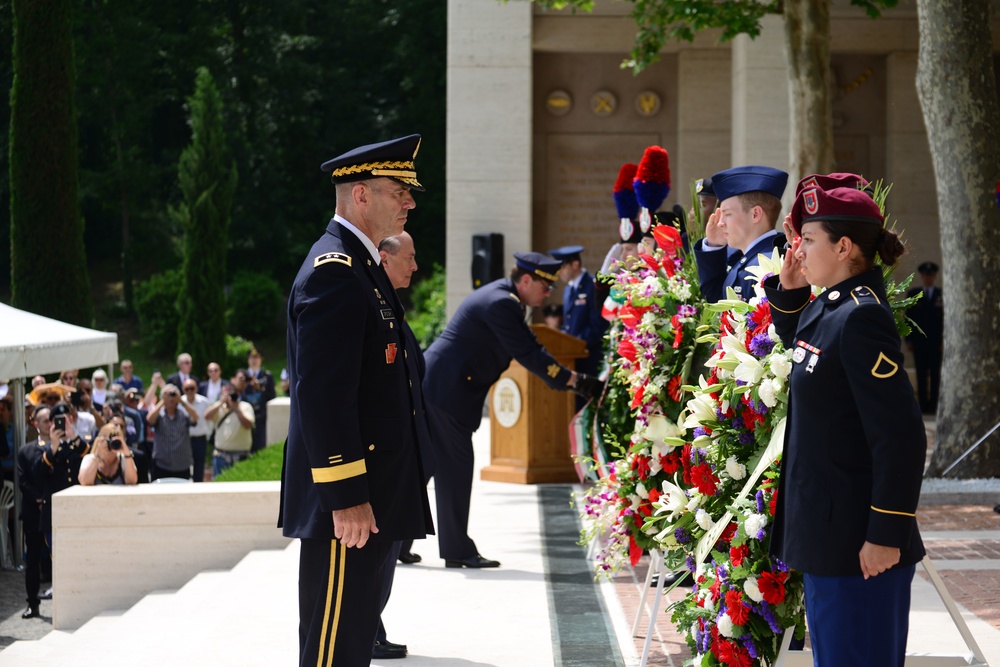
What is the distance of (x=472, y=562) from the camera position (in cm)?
834

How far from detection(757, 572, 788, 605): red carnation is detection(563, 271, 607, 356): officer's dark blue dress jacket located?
8.95 meters

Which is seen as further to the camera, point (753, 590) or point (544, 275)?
point (544, 275)

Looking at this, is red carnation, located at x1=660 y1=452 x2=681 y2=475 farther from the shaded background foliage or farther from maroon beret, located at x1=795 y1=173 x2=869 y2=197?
the shaded background foliage

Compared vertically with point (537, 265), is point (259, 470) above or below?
below

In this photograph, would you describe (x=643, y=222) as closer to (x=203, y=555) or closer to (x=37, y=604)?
(x=203, y=555)

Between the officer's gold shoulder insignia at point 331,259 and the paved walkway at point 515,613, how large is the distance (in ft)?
8.10

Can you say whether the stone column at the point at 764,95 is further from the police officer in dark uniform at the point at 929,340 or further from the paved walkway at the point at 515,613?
the paved walkway at the point at 515,613

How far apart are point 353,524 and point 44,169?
23903mm

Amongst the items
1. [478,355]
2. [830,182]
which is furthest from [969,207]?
[830,182]

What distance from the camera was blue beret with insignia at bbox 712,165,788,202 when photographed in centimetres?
525

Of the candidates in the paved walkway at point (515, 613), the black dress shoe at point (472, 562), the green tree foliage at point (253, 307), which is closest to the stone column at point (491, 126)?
the paved walkway at point (515, 613)

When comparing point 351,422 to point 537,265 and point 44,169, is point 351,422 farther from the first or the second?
point 44,169

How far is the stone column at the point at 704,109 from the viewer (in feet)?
69.8

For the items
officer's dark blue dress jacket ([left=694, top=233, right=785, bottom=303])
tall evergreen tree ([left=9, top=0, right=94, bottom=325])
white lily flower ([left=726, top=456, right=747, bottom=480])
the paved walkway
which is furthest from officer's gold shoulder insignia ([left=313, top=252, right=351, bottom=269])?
tall evergreen tree ([left=9, top=0, right=94, bottom=325])
